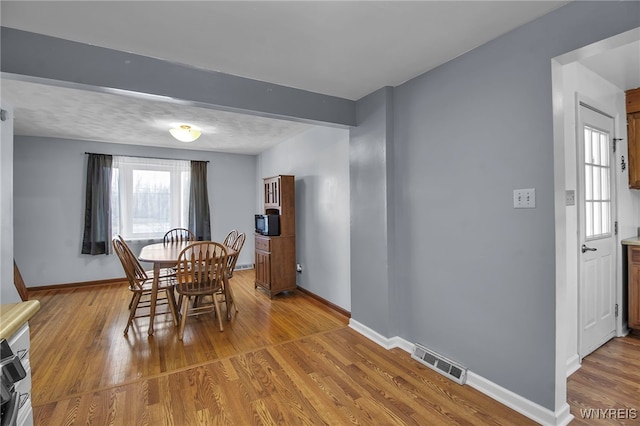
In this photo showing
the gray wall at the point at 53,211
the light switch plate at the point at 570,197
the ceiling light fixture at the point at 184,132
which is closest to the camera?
the light switch plate at the point at 570,197

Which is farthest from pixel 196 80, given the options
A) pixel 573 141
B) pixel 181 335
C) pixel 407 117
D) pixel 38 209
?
pixel 38 209

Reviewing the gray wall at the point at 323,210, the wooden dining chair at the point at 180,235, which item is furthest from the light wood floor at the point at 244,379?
the wooden dining chair at the point at 180,235

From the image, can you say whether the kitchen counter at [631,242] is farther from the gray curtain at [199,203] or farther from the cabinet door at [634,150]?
the gray curtain at [199,203]

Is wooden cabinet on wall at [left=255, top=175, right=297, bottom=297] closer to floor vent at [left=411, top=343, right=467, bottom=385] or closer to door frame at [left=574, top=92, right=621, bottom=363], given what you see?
floor vent at [left=411, top=343, right=467, bottom=385]

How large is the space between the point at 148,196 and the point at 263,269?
2.65 m

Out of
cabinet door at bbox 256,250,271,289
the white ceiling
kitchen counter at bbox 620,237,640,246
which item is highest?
the white ceiling

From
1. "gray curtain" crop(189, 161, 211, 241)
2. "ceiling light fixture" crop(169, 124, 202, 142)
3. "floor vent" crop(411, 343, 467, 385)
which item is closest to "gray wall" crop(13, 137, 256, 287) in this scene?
"gray curtain" crop(189, 161, 211, 241)

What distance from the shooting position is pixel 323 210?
156 inches

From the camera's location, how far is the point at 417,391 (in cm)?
201

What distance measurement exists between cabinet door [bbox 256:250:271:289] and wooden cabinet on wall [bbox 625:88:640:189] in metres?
4.02

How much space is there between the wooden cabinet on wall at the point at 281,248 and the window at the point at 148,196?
208 centimetres

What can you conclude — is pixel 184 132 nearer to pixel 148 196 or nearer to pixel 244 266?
pixel 148 196

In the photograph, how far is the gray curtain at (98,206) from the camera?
4762 mm

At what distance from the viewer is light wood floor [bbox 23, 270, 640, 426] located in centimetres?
180
